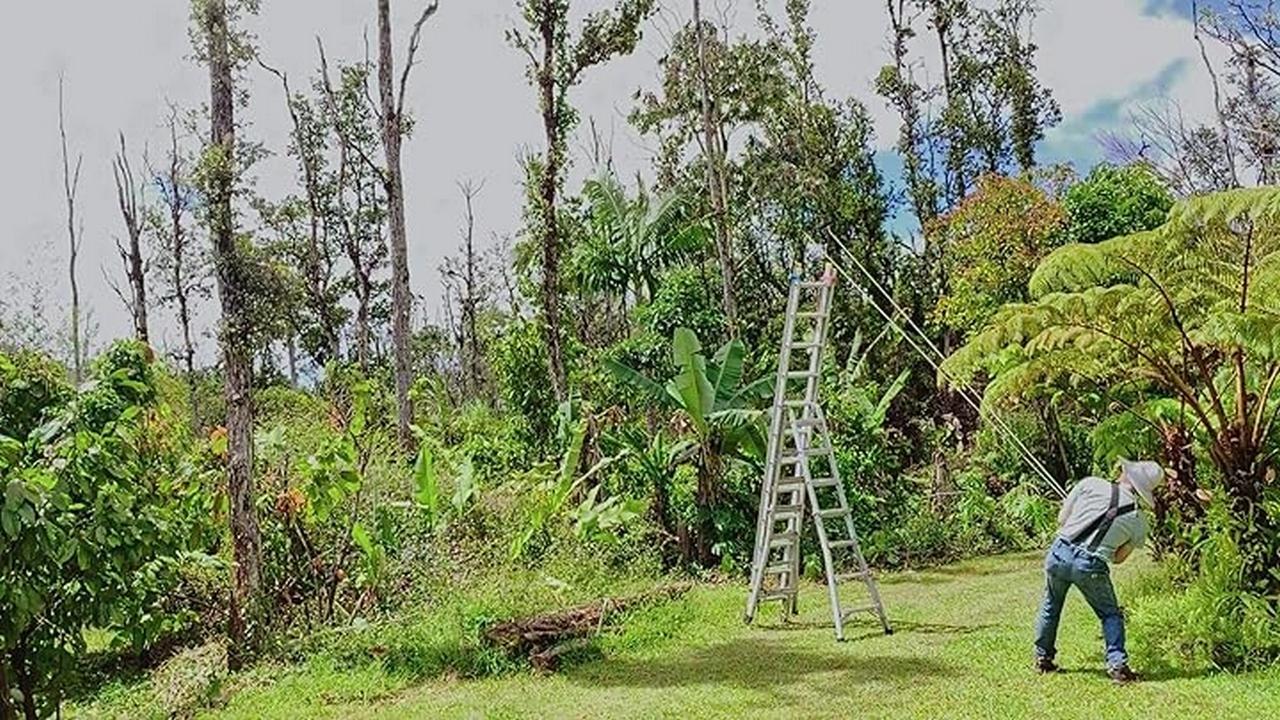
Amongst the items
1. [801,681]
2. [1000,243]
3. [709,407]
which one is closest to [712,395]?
[709,407]

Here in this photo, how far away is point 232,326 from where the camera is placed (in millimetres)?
8344

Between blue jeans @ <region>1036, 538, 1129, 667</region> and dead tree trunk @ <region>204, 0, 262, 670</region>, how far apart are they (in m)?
5.70

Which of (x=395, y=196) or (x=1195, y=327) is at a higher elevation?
(x=395, y=196)

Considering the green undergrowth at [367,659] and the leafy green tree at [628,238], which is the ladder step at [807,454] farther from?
the leafy green tree at [628,238]

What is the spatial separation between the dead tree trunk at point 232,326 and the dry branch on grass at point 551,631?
76.1 inches

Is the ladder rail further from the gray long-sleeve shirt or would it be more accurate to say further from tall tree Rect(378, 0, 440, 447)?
tall tree Rect(378, 0, 440, 447)

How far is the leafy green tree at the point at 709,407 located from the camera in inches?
440

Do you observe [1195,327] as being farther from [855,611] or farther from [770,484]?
[770,484]

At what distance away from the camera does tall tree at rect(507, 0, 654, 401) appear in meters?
15.7

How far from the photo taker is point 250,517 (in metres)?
8.31

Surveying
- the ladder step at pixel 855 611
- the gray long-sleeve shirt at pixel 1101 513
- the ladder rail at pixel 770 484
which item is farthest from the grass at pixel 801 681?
the gray long-sleeve shirt at pixel 1101 513

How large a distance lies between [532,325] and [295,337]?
1209cm

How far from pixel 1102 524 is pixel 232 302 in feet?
21.1

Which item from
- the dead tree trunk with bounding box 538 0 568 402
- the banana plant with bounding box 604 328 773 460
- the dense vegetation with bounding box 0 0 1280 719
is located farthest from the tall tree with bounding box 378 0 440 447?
the banana plant with bounding box 604 328 773 460
